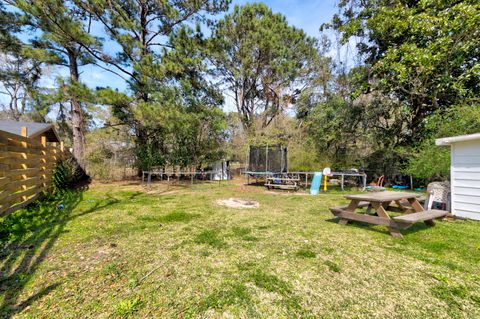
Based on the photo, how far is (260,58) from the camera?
13484 mm

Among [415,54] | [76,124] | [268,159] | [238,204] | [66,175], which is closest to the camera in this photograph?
[238,204]

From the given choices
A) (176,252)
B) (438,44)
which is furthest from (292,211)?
(438,44)

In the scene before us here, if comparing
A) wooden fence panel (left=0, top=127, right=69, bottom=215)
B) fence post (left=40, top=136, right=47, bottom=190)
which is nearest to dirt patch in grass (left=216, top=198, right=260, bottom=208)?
wooden fence panel (left=0, top=127, right=69, bottom=215)

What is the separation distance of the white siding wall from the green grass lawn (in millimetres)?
364

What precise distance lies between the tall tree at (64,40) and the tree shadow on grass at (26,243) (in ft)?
14.6

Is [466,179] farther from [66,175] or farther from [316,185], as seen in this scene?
[66,175]

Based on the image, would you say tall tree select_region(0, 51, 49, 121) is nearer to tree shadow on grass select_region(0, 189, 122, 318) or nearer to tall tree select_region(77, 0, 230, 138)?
tall tree select_region(77, 0, 230, 138)

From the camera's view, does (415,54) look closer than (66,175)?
No

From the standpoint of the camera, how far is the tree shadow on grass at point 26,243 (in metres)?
1.77

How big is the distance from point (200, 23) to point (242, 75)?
4.61 meters

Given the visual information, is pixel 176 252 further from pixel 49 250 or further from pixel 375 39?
pixel 375 39

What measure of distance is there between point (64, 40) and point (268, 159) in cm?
847

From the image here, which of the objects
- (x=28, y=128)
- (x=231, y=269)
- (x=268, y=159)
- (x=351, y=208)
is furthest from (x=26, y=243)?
(x=268, y=159)

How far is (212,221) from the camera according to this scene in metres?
3.97
